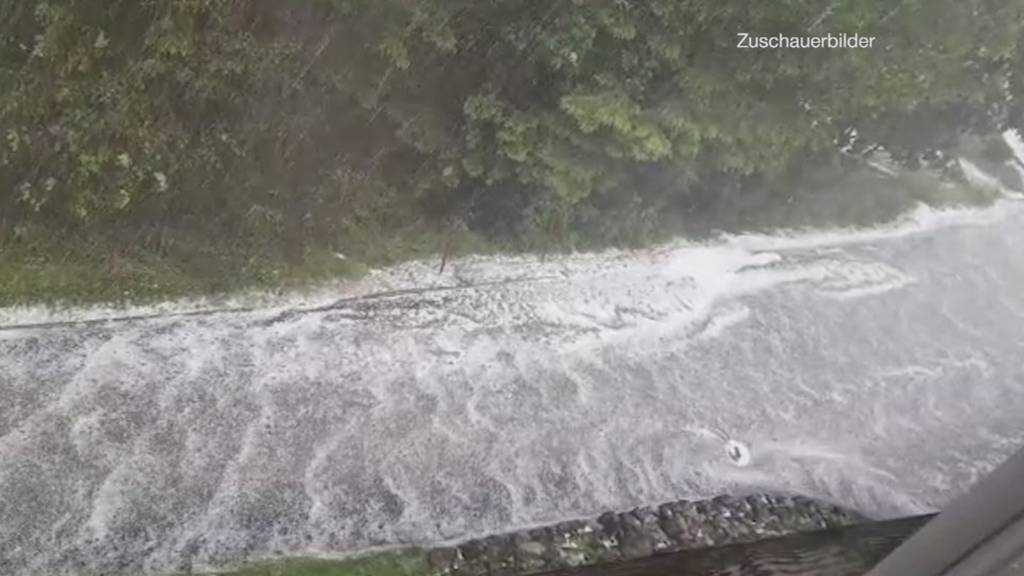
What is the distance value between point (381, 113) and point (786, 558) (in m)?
4.95

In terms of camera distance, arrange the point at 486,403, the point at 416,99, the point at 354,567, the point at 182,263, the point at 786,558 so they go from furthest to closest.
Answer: the point at 416,99 → the point at 182,263 → the point at 486,403 → the point at 786,558 → the point at 354,567

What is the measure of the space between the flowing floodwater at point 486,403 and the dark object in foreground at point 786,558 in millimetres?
383

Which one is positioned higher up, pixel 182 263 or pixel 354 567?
pixel 182 263

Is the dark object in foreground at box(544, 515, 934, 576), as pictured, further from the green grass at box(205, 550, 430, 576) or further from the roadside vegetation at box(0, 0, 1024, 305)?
the roadside vegetation at box(0, 0, 1024, 305)

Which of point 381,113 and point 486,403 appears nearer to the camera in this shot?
point 486,403

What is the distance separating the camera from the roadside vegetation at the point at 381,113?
715 cm

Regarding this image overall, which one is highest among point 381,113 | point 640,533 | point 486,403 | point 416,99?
point 416,99

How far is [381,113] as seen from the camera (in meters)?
7.98

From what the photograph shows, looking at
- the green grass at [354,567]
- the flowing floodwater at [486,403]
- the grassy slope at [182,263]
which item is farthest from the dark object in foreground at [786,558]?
the grassy slope at [182,263]

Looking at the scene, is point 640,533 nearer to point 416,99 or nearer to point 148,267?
point 416,99

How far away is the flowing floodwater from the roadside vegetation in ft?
1.71

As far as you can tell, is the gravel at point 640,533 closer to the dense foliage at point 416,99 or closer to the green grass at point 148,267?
the dense foliage at point 416,99

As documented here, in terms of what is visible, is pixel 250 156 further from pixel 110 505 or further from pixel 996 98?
pixel 996 98

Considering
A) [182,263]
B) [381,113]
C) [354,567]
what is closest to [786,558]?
[354,567]
